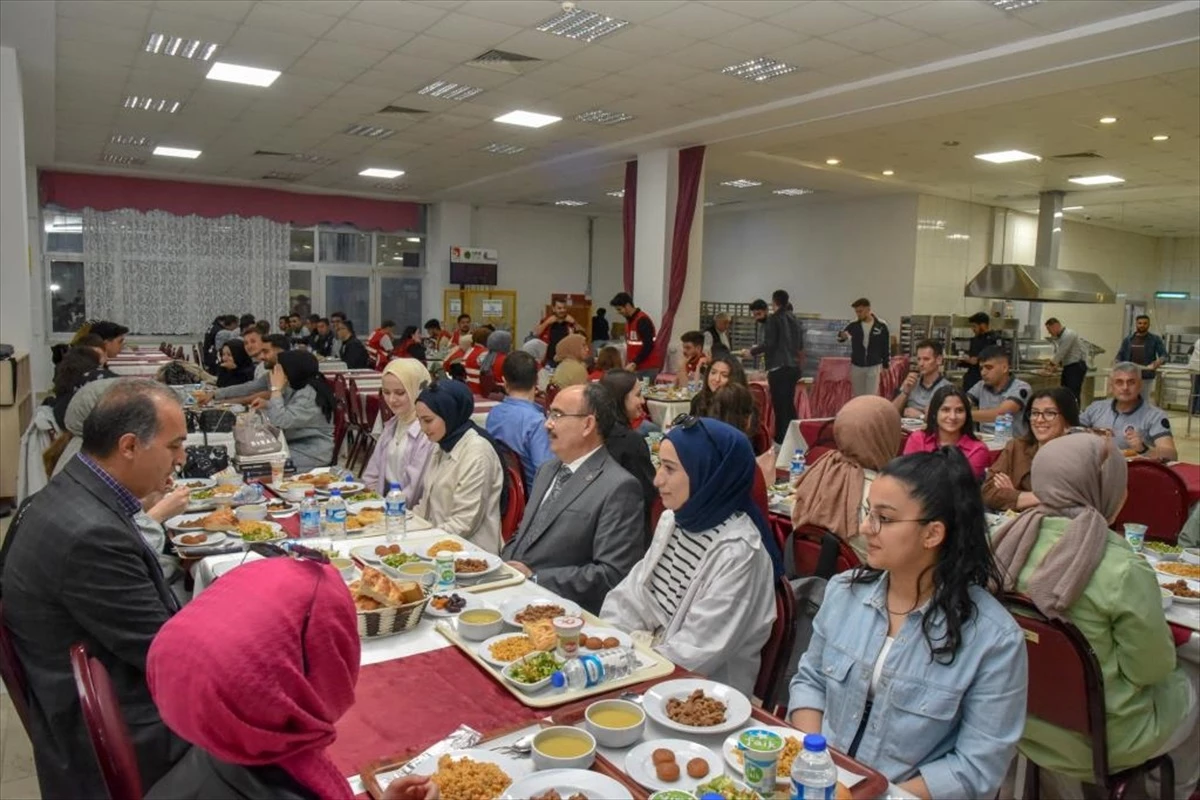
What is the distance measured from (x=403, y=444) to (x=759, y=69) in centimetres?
473

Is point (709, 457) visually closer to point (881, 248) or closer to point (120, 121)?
point (120, 121)

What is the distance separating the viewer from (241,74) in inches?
289

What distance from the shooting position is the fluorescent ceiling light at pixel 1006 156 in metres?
9.95

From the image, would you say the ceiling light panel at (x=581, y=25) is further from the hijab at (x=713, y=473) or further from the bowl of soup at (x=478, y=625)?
the bowl of soup at (x=478, y=625)

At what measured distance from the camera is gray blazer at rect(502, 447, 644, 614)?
9.02ft

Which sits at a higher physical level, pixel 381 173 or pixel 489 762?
pixel 381 173

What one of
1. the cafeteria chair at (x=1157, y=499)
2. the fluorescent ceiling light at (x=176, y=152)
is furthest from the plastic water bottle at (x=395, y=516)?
the fluorescent ceiling light at (x=176, y=152)

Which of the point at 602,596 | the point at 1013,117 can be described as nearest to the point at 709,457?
the point at 602,596

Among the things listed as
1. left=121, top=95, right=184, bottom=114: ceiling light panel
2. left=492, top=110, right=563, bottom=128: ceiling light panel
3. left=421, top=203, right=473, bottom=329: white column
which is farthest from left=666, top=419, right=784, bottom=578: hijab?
left=421, top=203, right=473, bottom=329: white column

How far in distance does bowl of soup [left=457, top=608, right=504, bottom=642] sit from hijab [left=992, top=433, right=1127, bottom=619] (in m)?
1.46

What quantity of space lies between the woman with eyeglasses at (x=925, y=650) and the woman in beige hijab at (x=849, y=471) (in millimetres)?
1360

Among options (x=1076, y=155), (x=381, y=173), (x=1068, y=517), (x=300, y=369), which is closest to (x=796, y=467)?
(x=1068, y=517)

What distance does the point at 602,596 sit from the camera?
108 inches

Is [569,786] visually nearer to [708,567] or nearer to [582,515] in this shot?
[708,567]
